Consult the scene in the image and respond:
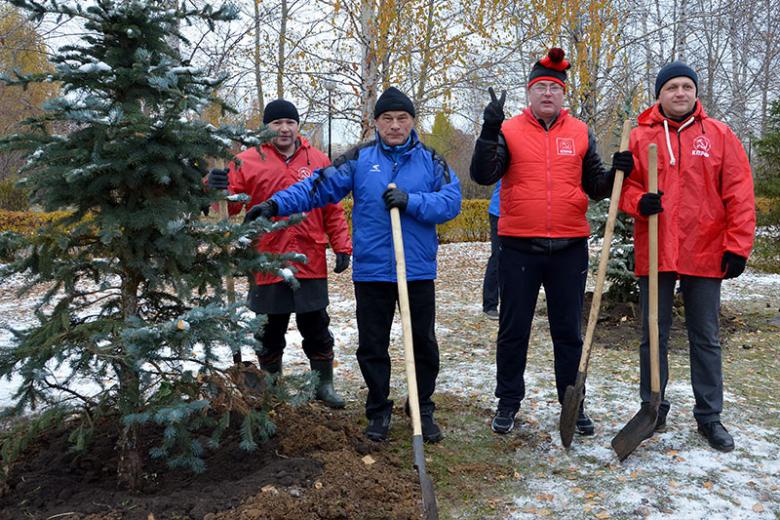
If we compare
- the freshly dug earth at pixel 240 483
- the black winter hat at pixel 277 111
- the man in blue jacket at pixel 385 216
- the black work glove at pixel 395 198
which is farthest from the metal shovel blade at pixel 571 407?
the black winter hat at pixel 277 111

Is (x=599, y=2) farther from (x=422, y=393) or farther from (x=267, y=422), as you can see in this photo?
(x=267, y=422)

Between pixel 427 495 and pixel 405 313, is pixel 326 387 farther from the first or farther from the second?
pixel 427 495

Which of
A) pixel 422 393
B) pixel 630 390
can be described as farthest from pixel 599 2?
pixel 422 393

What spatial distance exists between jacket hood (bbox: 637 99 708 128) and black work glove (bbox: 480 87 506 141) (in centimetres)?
96

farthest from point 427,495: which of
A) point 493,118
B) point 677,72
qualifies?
point 677,72

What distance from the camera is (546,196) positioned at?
371 cm

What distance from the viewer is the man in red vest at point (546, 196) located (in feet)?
12.1

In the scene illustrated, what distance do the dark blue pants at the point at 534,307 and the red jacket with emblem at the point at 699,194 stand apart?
515mm

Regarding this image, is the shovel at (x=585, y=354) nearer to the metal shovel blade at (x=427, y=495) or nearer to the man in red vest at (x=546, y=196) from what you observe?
the man in red vest at (x=546, y=196)

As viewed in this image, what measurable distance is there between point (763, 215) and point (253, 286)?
7888 millimetres

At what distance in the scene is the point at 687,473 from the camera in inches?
135

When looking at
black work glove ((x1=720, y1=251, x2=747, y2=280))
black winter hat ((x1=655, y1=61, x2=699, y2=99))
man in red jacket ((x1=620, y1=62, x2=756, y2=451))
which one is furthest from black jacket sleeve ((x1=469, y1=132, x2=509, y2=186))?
black work glove ((x1=720, y1=251, x2=747, y2=280))

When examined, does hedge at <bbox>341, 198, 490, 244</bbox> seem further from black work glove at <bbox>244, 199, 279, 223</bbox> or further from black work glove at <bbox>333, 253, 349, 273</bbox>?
black work glove at <bbox>244, 199, 279, 223</bbox>

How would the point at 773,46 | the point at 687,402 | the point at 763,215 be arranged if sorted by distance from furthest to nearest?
the point at 773,46 < the point at 763,215 < the point at 687,402
